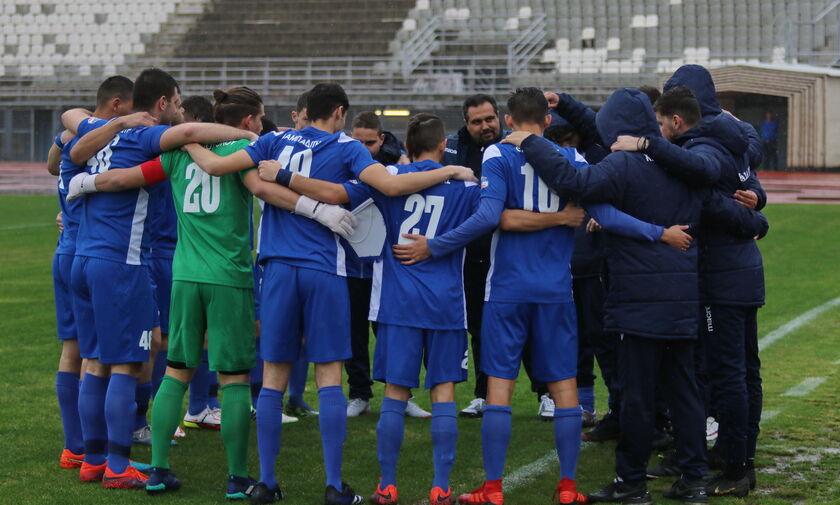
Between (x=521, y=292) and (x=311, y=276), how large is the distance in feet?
3.14

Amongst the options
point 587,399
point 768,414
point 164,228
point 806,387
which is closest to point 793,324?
point 806,387

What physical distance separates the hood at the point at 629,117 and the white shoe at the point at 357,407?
8.91 feet

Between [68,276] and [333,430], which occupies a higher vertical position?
[68,276]

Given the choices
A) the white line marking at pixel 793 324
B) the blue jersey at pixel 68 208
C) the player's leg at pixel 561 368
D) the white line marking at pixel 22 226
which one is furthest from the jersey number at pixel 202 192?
the white line marking at pixel 22 226

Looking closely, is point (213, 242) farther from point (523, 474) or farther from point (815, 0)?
point (815, 0)

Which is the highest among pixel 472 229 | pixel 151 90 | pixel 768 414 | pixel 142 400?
pixel 151 90

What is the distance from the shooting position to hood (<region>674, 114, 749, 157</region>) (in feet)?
17.4

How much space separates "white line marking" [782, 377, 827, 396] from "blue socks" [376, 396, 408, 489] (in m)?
3.55

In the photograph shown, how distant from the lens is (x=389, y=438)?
4.96 meters

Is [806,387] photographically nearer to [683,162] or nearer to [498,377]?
[683,162]

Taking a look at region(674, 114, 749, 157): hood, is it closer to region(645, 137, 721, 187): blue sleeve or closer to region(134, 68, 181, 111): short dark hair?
region(645, 137, 721, 187): blue sleeve

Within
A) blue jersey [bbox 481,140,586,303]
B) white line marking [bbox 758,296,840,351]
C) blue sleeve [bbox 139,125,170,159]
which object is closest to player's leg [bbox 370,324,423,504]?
blue jersey [bbox 481,140,586,303]

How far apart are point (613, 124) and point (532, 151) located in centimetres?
43

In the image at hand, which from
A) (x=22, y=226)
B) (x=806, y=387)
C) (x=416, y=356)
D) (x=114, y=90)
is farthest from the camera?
(x=22, y=226)
